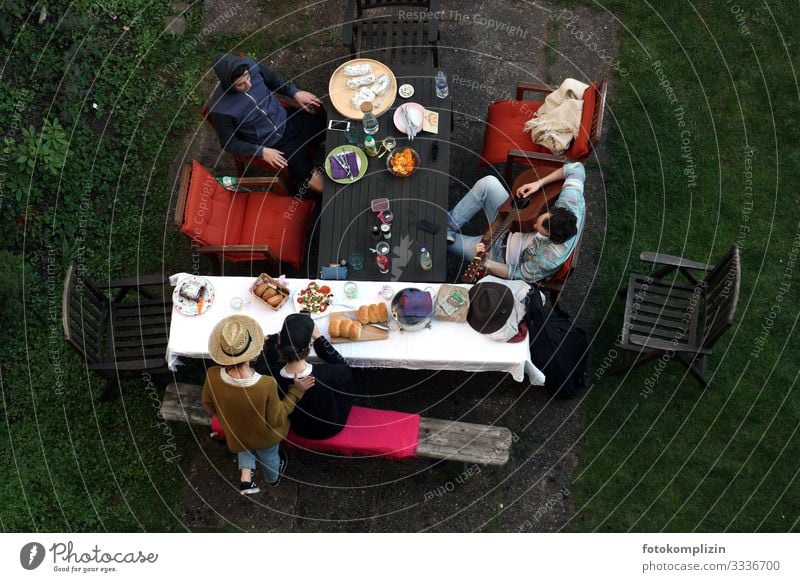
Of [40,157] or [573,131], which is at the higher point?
[573,131]

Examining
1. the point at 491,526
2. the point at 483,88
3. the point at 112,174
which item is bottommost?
the point at 491,526

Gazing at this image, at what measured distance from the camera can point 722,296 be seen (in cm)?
623

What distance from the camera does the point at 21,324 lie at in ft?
24.4

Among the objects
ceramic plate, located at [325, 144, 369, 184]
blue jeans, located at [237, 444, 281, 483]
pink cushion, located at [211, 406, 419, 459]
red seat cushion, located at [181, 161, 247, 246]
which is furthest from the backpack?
red seat cushion, located at [181, 161, 247, 246]

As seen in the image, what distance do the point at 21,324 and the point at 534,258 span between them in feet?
18.8

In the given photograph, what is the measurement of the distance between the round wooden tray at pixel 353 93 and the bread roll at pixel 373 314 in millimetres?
2212

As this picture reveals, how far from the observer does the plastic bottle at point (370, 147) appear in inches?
266

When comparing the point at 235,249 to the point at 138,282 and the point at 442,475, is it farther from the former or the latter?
the point at 442,475

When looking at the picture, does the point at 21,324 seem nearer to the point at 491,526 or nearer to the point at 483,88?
the point at 491,526

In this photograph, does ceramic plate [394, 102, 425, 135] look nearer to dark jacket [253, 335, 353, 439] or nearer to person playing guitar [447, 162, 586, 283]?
person playing guitar [447, 162, 586, 283]

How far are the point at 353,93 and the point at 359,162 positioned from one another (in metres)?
0.90

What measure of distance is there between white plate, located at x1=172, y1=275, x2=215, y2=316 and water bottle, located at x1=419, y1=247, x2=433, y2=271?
200cm

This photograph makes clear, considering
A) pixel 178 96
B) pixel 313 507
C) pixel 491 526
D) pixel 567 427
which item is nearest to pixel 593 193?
pixel 567 427

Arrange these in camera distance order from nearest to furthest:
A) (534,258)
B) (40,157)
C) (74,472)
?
(534,258), (74,472), (40,157)
